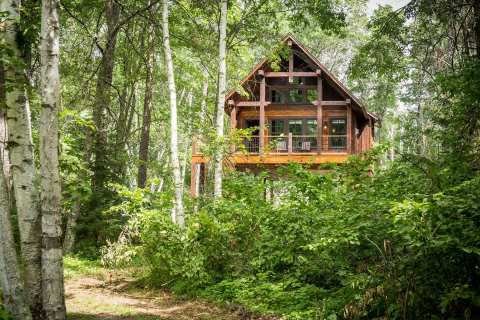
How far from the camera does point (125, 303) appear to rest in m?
8.65

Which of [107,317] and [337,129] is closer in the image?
[107,317]

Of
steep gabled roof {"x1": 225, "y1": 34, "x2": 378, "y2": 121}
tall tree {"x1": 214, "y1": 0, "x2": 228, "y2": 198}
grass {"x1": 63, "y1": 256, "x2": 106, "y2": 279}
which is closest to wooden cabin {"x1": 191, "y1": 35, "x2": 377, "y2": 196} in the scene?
steep gabled roof {"x1": 225, "y1": 34, "x2": 378, "y2": 121}

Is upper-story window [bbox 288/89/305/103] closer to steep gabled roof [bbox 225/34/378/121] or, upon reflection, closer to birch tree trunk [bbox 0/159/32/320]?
steep gabled roof [bbox 225/34/378/121]

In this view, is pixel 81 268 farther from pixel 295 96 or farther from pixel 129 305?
pixel 295 96

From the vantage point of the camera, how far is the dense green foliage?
5039mm

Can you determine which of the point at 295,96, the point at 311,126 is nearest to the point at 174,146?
the point at 311,126

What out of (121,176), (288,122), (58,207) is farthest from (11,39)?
(288,122)

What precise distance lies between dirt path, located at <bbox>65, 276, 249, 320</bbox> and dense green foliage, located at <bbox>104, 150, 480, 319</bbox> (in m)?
0.41

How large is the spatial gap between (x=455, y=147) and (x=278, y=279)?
153 inches

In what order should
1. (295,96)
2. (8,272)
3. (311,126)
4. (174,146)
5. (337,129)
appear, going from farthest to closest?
(295,96) → (337,129) → (311,126) → (174,146) → (8,272)

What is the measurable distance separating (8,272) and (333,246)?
451 centimetres

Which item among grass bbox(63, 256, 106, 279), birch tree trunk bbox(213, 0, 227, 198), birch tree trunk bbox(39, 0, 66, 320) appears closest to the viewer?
birch tree trunk bbox(39, 0, 66, 320)

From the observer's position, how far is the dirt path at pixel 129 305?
7.51 m

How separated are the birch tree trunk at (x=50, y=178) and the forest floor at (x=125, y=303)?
2.08m
